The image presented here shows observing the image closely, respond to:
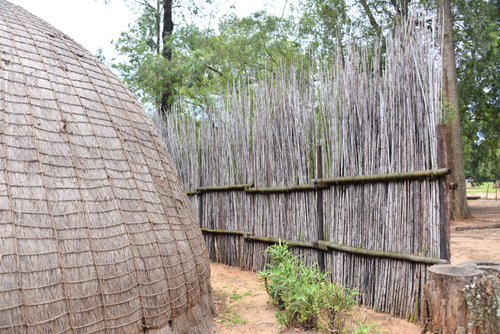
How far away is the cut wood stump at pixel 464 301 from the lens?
108 inches

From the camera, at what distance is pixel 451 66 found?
9719mm

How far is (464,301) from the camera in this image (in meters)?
2.77

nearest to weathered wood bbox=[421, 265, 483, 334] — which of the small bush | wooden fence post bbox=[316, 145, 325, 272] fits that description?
the small bush

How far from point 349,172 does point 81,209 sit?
273 centimetres

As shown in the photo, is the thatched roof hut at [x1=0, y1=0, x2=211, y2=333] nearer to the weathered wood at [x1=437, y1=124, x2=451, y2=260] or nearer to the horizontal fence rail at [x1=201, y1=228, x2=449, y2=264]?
the horizontal fence rail at [x1=201, y1=228, x2=449, y2=264]

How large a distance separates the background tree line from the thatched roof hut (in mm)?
5105

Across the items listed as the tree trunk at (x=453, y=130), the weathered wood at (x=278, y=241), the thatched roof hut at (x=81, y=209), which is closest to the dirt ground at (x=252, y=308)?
the thatched roof hut at (x=81, y=209)

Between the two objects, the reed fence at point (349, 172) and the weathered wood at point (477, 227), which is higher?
the reed fence at point (349, 172)

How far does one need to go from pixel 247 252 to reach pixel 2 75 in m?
3.83

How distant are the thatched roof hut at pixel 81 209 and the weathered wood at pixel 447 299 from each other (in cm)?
184

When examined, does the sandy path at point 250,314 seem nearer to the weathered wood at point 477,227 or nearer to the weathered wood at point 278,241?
the weathered wood at point 278,241

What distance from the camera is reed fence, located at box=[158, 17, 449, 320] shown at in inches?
136

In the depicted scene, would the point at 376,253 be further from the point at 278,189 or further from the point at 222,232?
the point at 222,232

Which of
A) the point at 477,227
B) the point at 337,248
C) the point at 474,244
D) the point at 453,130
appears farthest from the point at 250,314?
the point at 453,130
